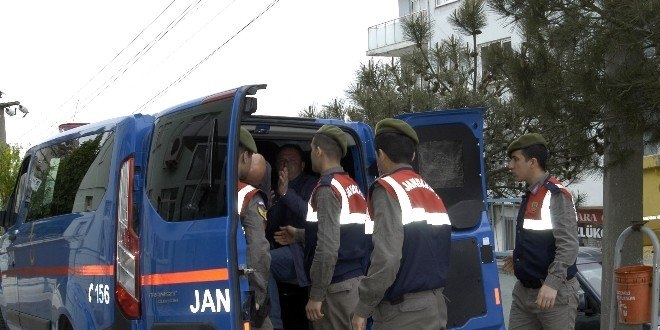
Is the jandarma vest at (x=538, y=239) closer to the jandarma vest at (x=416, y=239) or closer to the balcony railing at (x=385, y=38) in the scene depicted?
the jandarma vest at (x=416, y=239)

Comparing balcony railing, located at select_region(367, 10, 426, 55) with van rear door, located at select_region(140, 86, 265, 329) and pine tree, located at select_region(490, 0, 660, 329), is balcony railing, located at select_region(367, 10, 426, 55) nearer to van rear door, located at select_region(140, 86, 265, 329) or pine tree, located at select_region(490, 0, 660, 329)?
pine tree, located at select_region(490, 0, 660, 329)

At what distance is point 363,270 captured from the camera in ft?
21.5

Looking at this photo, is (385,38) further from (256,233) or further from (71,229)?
(256,233)

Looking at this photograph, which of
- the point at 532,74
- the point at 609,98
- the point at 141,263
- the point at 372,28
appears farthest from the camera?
the point at 372,28

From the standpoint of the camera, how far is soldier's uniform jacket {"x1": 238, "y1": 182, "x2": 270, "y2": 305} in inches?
236

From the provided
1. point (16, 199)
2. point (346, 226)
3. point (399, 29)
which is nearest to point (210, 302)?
point (346, 226)

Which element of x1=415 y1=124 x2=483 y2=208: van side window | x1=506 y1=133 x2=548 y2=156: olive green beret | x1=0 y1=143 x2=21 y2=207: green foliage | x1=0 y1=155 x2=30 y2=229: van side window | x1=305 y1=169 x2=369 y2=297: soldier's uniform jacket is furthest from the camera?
x1=0 y1=143 x2=21 y2=207: green foliage

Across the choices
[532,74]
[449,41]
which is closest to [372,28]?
[449,41]

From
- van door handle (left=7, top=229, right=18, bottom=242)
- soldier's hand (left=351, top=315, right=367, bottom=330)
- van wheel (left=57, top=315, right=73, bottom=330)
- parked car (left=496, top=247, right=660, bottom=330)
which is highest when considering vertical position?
van door handle (left=7, top=229, right=18, bottom=242)

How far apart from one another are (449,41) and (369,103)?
1570 mm

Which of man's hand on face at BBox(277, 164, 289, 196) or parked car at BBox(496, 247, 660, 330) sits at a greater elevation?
man's hand on face at BBox(277, 164, 289, 196)

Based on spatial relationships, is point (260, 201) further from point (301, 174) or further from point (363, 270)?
point (301, 174)

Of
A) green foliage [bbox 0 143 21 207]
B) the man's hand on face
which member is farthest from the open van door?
green foliage [bbox 0 143 21 207]

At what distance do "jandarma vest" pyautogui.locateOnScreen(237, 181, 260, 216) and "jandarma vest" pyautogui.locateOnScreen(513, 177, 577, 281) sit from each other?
175 centimetres
